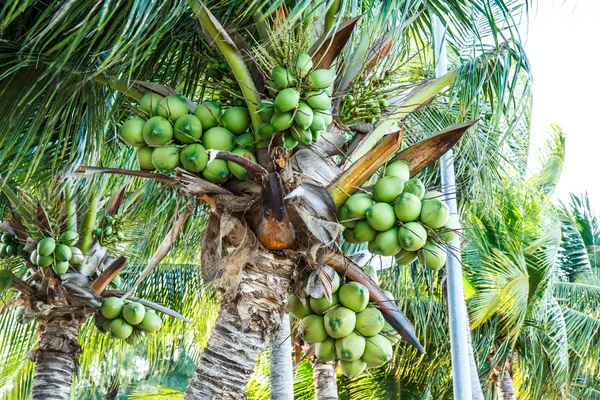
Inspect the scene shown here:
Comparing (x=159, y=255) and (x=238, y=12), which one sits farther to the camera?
(x=238, y=12)

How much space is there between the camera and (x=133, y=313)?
17.5 feet

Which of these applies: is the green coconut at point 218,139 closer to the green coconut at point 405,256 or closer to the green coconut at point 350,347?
the green coconut at point 405,256

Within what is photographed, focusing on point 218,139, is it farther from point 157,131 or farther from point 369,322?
point 369,322

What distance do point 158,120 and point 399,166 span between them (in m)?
1.14

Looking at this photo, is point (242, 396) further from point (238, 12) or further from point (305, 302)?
point (238, 12)

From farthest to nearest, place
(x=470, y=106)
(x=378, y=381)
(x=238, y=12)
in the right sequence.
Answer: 1. (x=378, y=381)
2. (x=470, y=106)
3. (x=238, y=12)

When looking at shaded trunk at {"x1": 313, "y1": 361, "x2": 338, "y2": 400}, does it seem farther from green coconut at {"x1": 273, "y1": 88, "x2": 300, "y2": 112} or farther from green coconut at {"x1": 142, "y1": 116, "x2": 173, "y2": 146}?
green coconut at {"x1": 273, "y1": 88, "x2": 300, "y2": 112}

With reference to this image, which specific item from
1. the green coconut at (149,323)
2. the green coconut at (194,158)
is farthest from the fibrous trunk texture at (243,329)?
the green coconut at (149,323)

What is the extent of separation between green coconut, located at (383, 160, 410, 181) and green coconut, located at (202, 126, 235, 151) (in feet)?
2.44

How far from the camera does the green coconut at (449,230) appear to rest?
306 centimetres

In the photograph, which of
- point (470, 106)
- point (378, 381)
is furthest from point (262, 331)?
point (378, 381)

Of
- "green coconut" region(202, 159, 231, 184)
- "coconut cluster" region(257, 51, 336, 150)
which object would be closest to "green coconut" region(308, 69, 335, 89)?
"coconut cluster" region(257, 51, 336, 150)

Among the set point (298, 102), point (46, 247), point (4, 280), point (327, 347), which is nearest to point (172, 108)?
point (298, 102)

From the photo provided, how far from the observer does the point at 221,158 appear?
299 centimetres
